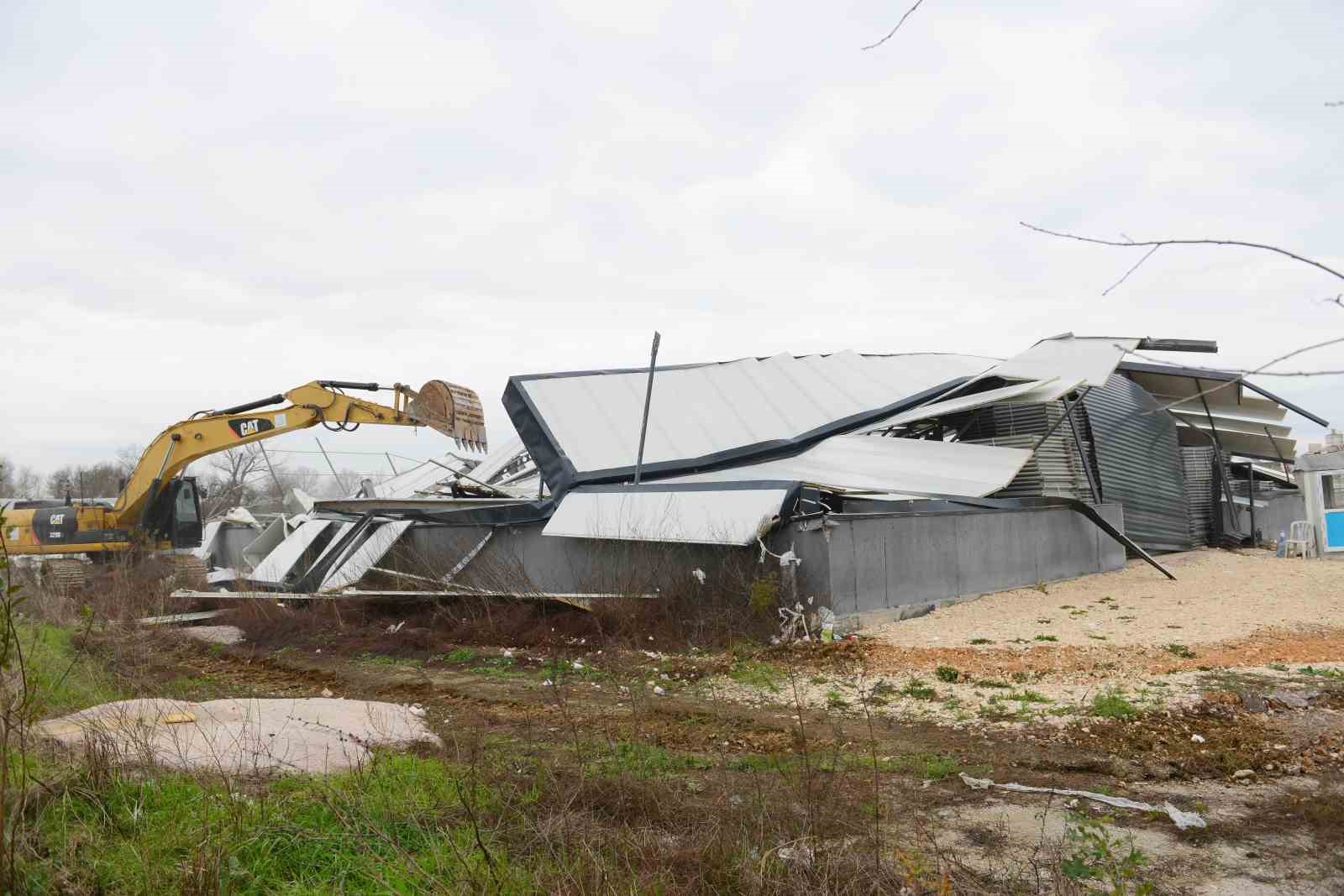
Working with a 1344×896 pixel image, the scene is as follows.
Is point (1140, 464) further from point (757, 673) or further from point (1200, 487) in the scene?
point (757, 673)

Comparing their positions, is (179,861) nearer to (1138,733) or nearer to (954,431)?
(1138,733)

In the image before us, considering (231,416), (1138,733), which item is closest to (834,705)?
(1138,733)

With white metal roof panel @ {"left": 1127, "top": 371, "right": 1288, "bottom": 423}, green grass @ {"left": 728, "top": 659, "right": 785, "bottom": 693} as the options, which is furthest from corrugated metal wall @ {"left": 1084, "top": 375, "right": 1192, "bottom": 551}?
green grass @ {"left": 728, "top": 659, "right": 785, "bottom": 693}

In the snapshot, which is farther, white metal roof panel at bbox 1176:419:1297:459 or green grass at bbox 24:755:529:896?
white metal roof panel at bbox 1176:419:1297:459

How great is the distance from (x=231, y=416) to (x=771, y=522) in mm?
11598

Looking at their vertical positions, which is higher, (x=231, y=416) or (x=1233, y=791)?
(x=231, y=416)

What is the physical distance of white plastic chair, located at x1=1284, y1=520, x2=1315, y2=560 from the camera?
719 inches

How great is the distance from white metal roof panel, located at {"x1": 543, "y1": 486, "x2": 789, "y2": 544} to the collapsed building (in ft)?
0.09

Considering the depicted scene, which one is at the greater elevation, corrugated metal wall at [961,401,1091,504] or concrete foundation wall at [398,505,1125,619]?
corrugated metal wall at [961,401,1091,504]

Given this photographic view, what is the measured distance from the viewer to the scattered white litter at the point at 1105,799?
491cm

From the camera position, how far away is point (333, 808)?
4.52m

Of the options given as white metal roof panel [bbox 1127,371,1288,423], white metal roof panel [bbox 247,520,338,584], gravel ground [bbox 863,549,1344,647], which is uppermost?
white metal roof panel [bbox 1127,371,1288,423]

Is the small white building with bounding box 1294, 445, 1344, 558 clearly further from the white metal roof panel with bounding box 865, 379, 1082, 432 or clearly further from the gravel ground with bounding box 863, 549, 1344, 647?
the white metal roof panel with bounding box 865, 379, 1082, 432

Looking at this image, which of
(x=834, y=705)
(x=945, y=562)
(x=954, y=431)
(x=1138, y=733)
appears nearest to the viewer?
(x=1138, y=733)
